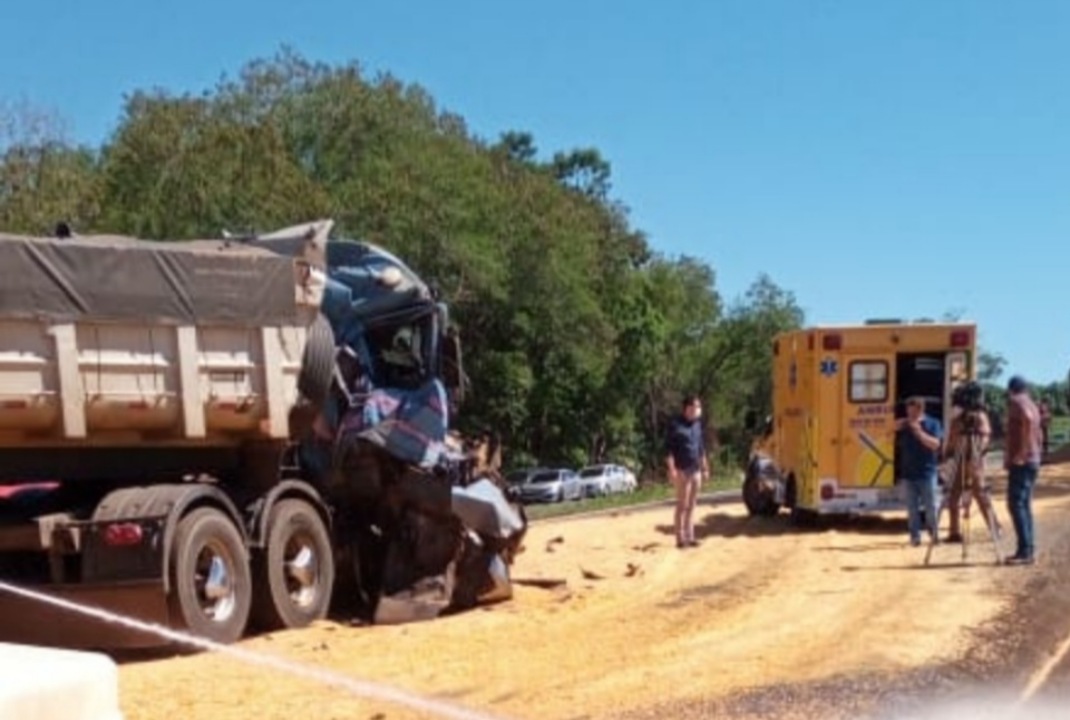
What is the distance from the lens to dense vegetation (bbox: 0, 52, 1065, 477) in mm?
39438

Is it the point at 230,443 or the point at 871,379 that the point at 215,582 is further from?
the point at 871,379

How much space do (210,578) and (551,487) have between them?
143 feet

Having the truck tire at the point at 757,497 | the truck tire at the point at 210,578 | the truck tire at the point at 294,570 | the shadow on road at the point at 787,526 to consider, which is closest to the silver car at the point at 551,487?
the truck tire at the point at 757,497

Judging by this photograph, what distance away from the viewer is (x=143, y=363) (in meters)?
11.2

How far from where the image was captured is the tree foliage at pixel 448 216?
3944 cm

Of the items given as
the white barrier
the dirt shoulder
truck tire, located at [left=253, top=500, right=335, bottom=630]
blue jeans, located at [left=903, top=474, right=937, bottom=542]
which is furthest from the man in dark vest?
the white barrier

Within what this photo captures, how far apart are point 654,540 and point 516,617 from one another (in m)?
6.02

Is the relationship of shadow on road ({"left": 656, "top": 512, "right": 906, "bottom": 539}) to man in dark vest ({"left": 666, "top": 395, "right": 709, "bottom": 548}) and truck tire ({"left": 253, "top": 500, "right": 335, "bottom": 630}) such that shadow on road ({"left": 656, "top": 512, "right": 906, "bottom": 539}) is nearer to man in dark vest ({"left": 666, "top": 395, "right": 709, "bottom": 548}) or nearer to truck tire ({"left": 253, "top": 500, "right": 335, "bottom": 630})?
man in dark vest ({"left": 666, "top": 395, "right": 709, "bottom": 548})

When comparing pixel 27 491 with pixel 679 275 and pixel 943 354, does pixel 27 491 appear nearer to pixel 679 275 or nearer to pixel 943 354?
pixel 943 354

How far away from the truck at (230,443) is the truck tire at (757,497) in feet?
25.5

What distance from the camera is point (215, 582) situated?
1162 cm

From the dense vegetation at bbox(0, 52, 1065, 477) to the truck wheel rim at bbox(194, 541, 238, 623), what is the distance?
2264 cm

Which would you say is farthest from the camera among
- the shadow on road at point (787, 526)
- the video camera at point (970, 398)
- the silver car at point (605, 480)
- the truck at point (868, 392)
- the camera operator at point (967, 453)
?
the silver car at point (605, 480)

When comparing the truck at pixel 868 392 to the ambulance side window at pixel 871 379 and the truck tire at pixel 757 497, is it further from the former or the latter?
the truck tire at pixel 757 497
